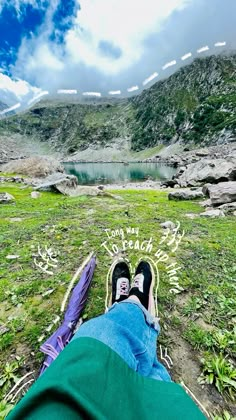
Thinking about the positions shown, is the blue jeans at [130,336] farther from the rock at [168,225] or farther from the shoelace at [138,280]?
the rock at [168,225]

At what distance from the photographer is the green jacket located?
44.1 inches

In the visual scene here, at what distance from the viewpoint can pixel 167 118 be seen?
531ft

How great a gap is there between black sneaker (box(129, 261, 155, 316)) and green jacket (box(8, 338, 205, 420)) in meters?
1.48

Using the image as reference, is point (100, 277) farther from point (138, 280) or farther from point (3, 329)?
point (3, 329)

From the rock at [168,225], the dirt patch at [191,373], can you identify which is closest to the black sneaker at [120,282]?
the dirt patch at [191,373]

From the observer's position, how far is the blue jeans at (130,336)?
1.80m

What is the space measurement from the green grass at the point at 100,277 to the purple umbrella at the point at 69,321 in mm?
122

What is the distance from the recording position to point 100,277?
162 inches

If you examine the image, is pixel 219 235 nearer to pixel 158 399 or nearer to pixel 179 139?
pixel 158 399

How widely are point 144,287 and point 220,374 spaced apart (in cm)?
136

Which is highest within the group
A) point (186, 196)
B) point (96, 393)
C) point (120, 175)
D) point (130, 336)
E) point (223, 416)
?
point (96, 393)

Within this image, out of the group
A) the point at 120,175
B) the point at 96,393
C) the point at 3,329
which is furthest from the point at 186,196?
the point at 120,175

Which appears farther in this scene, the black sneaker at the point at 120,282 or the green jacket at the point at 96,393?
the black sneaker at the point at 120,282

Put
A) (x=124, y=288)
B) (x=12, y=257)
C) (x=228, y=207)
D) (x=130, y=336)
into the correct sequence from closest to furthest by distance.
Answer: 1. (x=130, y=336)
2. (x=124, y=288)
3. (x=12, y=257)
4. (x=228, y=207)
